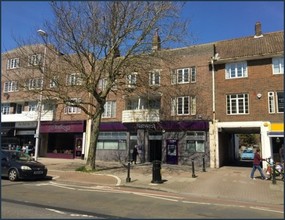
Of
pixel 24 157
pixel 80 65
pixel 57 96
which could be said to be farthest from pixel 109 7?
pixel 24 157

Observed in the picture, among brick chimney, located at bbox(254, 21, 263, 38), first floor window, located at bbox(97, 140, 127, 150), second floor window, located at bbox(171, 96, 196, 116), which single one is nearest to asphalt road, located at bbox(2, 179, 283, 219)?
second floor window, located at bbox(171, 96, 196, 116)

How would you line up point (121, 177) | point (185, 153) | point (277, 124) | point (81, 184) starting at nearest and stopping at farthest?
1. point (81, 184)
2. point (121, 177)
3. point (277, 124)
4. point (185, 153)

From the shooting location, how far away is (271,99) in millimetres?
22234

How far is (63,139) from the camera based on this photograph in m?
32.0

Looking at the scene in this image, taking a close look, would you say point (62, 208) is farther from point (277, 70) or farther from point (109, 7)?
point (277, 70)

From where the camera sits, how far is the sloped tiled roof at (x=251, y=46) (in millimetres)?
23188

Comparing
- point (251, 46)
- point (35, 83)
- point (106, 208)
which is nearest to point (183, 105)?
point (251, 46)

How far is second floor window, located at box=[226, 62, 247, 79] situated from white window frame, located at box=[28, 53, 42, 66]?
13.8 metres

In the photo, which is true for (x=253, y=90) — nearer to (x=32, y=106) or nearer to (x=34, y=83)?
(x=34, y=83)

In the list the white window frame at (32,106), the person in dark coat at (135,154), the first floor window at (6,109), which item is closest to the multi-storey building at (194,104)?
the person in dark coat at (135,154)

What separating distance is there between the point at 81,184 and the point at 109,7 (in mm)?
9821

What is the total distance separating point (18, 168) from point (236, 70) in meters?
17.0

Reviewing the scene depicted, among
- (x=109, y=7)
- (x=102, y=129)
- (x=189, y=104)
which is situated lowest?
(x=102, y=129)

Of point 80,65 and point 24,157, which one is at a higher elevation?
point 80,65
